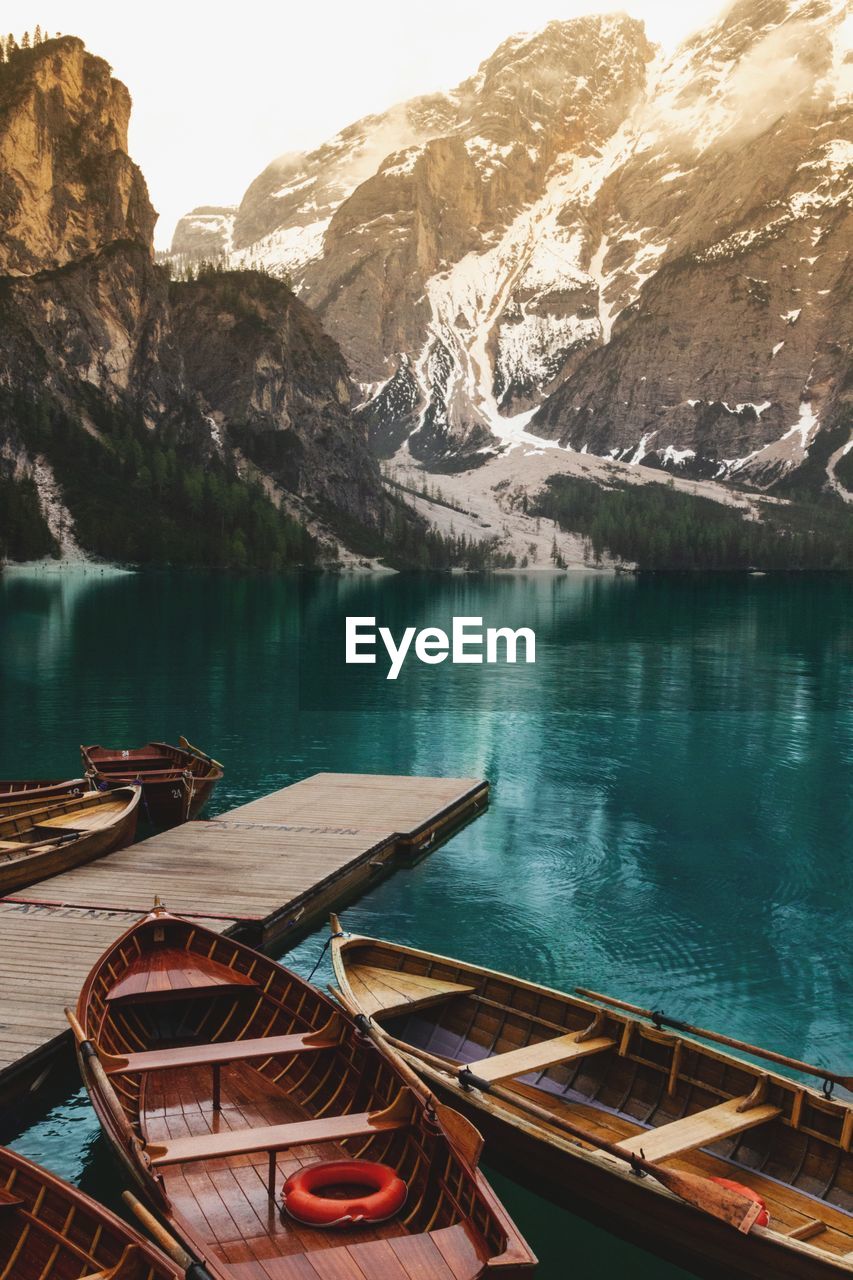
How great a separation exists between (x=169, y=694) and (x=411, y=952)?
53014 millimetres

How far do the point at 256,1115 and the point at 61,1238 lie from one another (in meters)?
4.91

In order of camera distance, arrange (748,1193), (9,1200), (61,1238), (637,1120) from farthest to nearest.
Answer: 1. (637,1120)
2. (748,1193)
3. (9,1200)
4. (61,1238)

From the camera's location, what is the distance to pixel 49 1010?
20.7 metres

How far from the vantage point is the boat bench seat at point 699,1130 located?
15.0m

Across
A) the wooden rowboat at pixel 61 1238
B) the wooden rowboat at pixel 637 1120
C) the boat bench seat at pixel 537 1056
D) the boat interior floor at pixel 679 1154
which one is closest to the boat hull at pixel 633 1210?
the wooden rowboat at pixel 637 1120

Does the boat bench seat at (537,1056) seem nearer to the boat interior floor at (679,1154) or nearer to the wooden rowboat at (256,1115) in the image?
the boat interior floor at (679,1154)

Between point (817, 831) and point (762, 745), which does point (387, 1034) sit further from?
point (762, 745)

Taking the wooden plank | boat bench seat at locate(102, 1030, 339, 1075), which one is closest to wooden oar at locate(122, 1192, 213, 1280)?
boat bench seat at locate(102, 1030, 339, 1075)

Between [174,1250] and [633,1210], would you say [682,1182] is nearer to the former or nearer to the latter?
[633,1210]

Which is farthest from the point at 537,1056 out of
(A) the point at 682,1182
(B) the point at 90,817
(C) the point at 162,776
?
(C) the point at 162,776

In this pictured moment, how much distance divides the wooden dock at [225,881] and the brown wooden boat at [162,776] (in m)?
1.80

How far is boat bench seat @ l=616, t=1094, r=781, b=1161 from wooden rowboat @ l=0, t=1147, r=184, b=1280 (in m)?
6.67

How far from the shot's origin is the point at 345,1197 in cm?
1346

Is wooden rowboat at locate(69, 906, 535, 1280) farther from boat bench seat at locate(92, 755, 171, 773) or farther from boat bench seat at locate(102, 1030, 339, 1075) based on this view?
boat bench seat at locate(92, 755, 171, 773)
